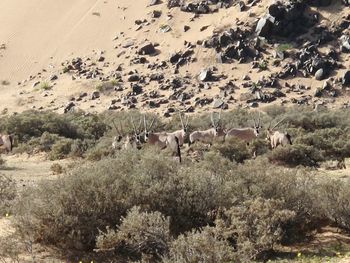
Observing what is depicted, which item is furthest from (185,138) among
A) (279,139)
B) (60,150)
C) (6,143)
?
(6,143)

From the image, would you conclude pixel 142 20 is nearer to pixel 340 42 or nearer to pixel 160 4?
pixel 160 4

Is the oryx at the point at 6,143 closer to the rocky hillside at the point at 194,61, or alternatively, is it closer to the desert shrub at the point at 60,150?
the desert shrub at the point at 60,150

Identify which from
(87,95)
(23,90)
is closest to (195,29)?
(87,95)

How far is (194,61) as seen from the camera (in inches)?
1672

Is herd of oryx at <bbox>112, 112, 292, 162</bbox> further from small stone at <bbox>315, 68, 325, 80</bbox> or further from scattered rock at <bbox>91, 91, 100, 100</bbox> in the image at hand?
scattered rock at <bbox>91, 91, 100, 100</bbox>

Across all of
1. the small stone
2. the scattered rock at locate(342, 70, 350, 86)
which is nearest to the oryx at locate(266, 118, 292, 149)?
the scattered rock at locate(342, 70, 350, 86)

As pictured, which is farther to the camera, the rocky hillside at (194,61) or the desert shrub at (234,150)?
the rocky hillside at (194,61)

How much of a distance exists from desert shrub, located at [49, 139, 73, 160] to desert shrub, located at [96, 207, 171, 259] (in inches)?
548

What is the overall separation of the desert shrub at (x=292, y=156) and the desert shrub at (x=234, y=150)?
87 cm

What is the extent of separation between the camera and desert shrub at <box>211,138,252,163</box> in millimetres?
16969

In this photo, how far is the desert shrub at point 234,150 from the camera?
55.7 feet

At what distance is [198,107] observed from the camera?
36.7m

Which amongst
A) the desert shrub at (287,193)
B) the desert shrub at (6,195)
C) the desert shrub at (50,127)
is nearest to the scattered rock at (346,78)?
the desert shrub at (50,127)

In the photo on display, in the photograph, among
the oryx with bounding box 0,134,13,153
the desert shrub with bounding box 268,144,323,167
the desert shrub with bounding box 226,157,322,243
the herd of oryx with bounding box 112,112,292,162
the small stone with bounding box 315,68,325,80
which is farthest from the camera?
the small stone with bounding box 315,68,325,80
